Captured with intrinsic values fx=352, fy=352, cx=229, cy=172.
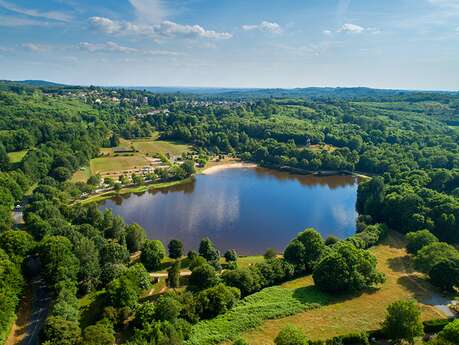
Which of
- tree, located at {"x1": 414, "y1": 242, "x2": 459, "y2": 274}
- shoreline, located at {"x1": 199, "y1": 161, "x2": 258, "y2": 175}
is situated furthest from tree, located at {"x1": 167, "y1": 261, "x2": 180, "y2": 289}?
shoreline, located at {"x1": 199, "y1": 161, "x2": 258, "y2": 175}

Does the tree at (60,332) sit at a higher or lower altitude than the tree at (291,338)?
lower

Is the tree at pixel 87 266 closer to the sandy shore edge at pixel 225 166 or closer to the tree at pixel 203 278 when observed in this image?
the tree at pixel 203 278

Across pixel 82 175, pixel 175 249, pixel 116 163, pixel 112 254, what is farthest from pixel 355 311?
pixel 116 163

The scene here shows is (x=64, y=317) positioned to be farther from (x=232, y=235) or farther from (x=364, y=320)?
(x=232, y=235)

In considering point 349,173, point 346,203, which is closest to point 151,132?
point 349,173

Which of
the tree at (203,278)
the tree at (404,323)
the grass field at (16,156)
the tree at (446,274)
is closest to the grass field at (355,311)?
the tree at (446,274)

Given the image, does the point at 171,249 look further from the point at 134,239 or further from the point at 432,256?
the point at 432,256

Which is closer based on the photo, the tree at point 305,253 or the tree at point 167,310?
the tree at point 167,310
